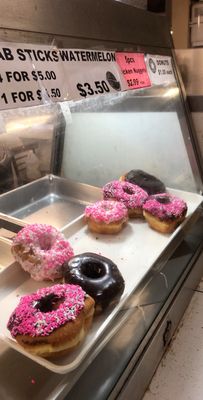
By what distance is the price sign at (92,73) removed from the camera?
91 cm

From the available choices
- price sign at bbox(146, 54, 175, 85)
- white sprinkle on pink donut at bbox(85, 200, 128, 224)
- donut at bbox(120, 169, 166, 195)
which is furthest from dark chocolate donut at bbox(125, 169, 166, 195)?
price sign at bbox(146, 54, 175, 85)

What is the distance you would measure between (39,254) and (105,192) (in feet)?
1.84

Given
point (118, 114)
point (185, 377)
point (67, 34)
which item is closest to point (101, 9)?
point (67, 34)

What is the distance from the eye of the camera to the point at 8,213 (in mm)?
1497

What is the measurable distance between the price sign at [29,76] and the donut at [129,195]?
678mm

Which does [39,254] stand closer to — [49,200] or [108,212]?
[108,212]

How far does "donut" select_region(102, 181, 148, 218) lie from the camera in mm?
1458

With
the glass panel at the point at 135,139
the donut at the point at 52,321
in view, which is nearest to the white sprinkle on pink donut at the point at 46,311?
the donut at the point at 52,321

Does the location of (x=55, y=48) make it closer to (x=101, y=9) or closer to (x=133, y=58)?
(x=101, y=9)

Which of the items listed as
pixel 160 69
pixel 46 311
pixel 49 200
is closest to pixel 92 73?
pixel 160 69

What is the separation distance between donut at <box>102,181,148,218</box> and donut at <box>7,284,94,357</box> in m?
0.66

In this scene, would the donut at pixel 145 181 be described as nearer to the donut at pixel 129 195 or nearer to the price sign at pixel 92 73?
the donut at pixel 129 195

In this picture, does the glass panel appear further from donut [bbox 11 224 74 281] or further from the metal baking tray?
donut [bbox 11 224 74 281]

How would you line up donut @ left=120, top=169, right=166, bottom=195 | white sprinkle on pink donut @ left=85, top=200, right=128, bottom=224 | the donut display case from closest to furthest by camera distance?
the donut display case < white sprinkle on pink donut @ left=85, top=200, right=128, bottom=224 < donut @ left=120, top=169, right=166, bottom=195
